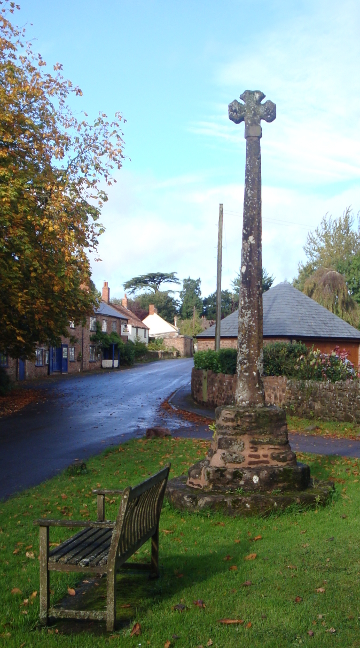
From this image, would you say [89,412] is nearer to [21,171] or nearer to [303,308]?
[21,171]

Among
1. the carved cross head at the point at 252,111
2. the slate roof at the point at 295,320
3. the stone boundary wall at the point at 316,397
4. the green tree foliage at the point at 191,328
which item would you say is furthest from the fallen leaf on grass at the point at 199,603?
the green tree foliage at the point at 191,328

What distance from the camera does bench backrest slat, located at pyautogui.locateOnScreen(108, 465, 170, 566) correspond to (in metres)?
4.32

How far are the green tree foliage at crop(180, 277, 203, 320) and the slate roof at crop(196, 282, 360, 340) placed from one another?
252 ft

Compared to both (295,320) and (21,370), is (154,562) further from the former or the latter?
(21,370)

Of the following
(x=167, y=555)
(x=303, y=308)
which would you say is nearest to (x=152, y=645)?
(x=167, y=555)

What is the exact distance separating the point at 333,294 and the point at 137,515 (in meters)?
34.8

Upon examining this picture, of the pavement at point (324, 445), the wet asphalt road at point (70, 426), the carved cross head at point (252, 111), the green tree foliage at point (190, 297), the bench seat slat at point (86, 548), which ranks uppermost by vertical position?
the green tree foliage at point (190, 297)

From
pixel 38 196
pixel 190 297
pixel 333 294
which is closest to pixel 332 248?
pixel 333 294

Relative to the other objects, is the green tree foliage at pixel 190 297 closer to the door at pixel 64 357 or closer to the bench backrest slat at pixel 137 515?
the door at pixel 64 357

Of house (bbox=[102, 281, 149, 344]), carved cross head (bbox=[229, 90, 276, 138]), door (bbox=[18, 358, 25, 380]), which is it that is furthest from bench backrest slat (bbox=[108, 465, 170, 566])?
house (bbox=[102, 281, 149, 344])

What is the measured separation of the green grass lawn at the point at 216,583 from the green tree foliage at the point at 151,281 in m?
108

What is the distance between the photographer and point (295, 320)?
28.8 metres

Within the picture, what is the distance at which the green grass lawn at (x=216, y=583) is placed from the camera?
13.4 ft

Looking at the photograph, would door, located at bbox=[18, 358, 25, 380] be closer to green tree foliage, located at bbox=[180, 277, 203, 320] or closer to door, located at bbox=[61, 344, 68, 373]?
door, located at bbox=[61, 344, 68, 373]
